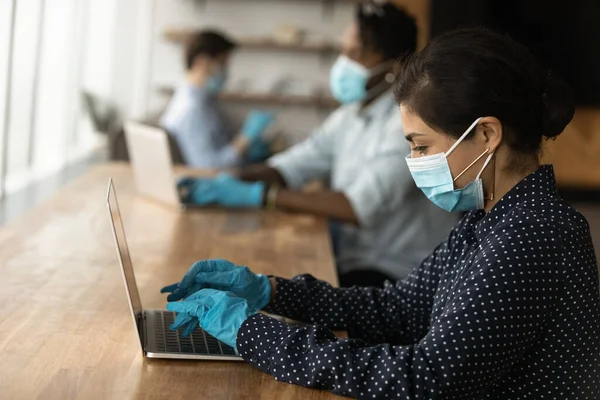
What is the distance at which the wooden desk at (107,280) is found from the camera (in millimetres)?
1289

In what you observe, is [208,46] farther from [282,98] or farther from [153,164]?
[153,164]

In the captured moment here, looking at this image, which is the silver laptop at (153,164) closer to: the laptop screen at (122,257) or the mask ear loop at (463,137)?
the laptop screen at (122,257)

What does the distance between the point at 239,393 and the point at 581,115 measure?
14.6ft

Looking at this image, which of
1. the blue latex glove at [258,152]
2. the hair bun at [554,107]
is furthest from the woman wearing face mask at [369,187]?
the blue latex glove at [258,152]

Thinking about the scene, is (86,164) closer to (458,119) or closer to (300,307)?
(300,307)

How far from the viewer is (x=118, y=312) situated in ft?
5.38

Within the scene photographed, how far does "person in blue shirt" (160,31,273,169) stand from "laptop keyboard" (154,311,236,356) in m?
2.83

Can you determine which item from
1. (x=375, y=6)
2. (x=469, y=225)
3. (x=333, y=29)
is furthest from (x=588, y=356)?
(x=333, y=29)

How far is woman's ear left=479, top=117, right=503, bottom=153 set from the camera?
1.33 m

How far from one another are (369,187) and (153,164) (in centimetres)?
66

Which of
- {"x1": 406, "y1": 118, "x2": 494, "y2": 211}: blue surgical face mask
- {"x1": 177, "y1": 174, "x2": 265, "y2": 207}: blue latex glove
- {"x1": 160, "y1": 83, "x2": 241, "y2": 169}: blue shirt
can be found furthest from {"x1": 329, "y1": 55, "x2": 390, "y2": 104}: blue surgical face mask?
{"x1": 406, "y1": 118, "x2": 494, "y2": 211}: blue surgical face mask

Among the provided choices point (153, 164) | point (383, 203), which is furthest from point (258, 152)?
point (383, 203)

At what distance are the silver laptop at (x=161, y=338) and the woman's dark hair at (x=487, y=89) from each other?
49 cm

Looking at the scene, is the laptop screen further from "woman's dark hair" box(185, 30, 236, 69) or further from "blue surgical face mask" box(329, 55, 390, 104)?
"woman's dark hair" box(185, 30, 236, 69)
